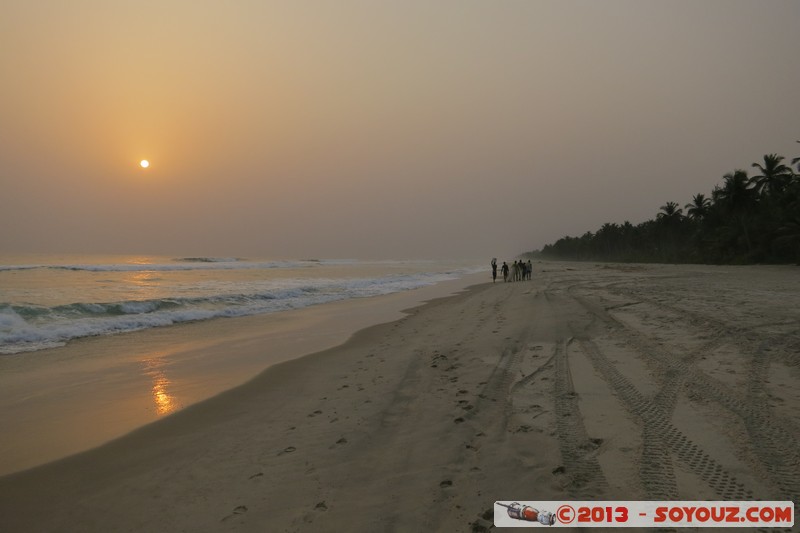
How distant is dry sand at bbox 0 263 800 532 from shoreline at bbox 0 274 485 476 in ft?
1.95

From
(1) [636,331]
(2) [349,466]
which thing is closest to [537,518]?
(2) [349,466]

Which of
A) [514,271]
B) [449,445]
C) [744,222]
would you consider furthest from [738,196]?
[449,445]

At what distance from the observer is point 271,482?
4.12 m

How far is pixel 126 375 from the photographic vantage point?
8.88 m

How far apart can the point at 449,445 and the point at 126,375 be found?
747 cm

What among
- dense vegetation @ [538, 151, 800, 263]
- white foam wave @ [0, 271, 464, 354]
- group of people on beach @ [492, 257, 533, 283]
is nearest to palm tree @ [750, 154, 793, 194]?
dense vegetation @ [538, 151, 800, 263]

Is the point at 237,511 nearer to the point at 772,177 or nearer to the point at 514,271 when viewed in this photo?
the point at 514,271

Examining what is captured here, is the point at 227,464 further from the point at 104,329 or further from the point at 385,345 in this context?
the point at 104,329

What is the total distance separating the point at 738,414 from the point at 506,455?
2.74 meters

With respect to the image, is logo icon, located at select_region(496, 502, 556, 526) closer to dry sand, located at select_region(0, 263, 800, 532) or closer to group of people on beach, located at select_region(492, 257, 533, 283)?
dry sand, located at select_region(0, 263, 800, 532)

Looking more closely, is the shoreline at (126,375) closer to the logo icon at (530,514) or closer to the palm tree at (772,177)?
the logo icon at (530,514)

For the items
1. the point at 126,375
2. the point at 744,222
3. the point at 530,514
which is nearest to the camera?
the point at 530,514

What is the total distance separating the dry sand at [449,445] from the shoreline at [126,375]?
A: 0.59 metres

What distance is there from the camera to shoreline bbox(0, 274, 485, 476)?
5.83 meters
